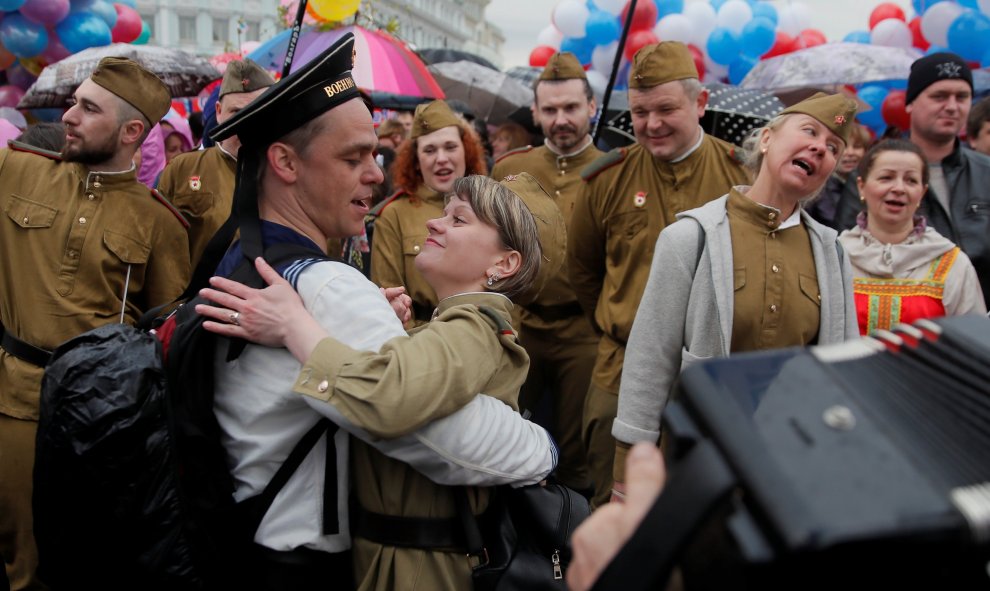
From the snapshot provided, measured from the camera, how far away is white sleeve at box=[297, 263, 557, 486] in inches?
60.9

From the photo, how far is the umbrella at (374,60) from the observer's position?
6.62 meters

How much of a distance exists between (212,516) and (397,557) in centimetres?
41

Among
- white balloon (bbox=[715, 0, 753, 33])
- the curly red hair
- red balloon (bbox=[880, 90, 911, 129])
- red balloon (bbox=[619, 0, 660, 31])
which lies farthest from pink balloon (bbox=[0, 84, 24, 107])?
red balloon (bbox=[880, 90, 911, 129])

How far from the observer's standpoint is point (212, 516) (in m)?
1.61

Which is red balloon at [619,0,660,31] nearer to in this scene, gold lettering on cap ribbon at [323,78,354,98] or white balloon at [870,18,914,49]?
white balloon at [870,18,914,49]

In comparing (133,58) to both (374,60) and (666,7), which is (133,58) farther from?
(666,7)

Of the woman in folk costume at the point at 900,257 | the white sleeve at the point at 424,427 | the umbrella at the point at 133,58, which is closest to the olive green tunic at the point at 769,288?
the woman in folk costume at the point at 900,257

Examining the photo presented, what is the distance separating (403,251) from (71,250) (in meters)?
1.72

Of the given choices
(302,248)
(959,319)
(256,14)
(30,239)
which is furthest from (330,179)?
(256,14)

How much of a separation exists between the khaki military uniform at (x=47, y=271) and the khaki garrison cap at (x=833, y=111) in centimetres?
272

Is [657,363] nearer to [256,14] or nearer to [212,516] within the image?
[212,516]

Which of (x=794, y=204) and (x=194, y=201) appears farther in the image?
(x=194, y=201)

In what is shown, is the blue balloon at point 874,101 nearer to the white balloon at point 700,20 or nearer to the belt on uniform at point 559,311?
the white balloon at point 700,20

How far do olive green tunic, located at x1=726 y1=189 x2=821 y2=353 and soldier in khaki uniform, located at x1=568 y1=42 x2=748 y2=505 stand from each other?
0.97 meters
